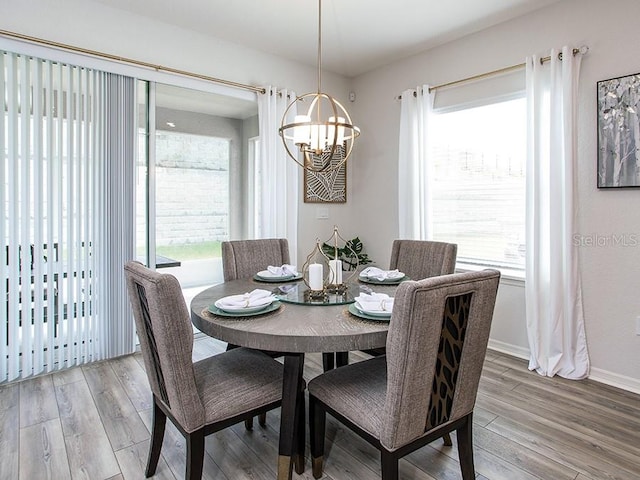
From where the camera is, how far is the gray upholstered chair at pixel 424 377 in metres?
1.27

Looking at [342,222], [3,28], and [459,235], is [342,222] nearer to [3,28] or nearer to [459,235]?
[459,235]

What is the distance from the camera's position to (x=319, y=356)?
3.17 metres

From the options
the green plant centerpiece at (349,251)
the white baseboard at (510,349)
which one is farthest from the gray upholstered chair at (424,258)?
the green plant centerpiece at (349,251)

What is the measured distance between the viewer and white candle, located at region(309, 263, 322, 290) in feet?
6.54

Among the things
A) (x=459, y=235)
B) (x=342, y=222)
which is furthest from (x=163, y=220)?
(x=459, y=235)

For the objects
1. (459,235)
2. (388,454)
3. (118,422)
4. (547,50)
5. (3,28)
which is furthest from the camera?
(459,235)

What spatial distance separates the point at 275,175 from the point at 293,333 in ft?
8.26

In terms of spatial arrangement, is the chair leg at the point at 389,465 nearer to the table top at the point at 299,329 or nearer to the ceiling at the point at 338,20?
the table top at the point at 299,329

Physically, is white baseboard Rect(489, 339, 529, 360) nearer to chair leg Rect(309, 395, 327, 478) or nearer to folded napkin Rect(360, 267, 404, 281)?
folded napkin Rect(360, 267, 404, 281)

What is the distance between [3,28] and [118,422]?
2.51 metres

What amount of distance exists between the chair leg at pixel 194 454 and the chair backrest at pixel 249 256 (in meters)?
1.25

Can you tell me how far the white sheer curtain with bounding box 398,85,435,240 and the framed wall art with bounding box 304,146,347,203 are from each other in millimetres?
752

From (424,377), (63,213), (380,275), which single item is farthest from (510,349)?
(63,213)

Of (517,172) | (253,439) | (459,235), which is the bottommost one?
(253,439)
